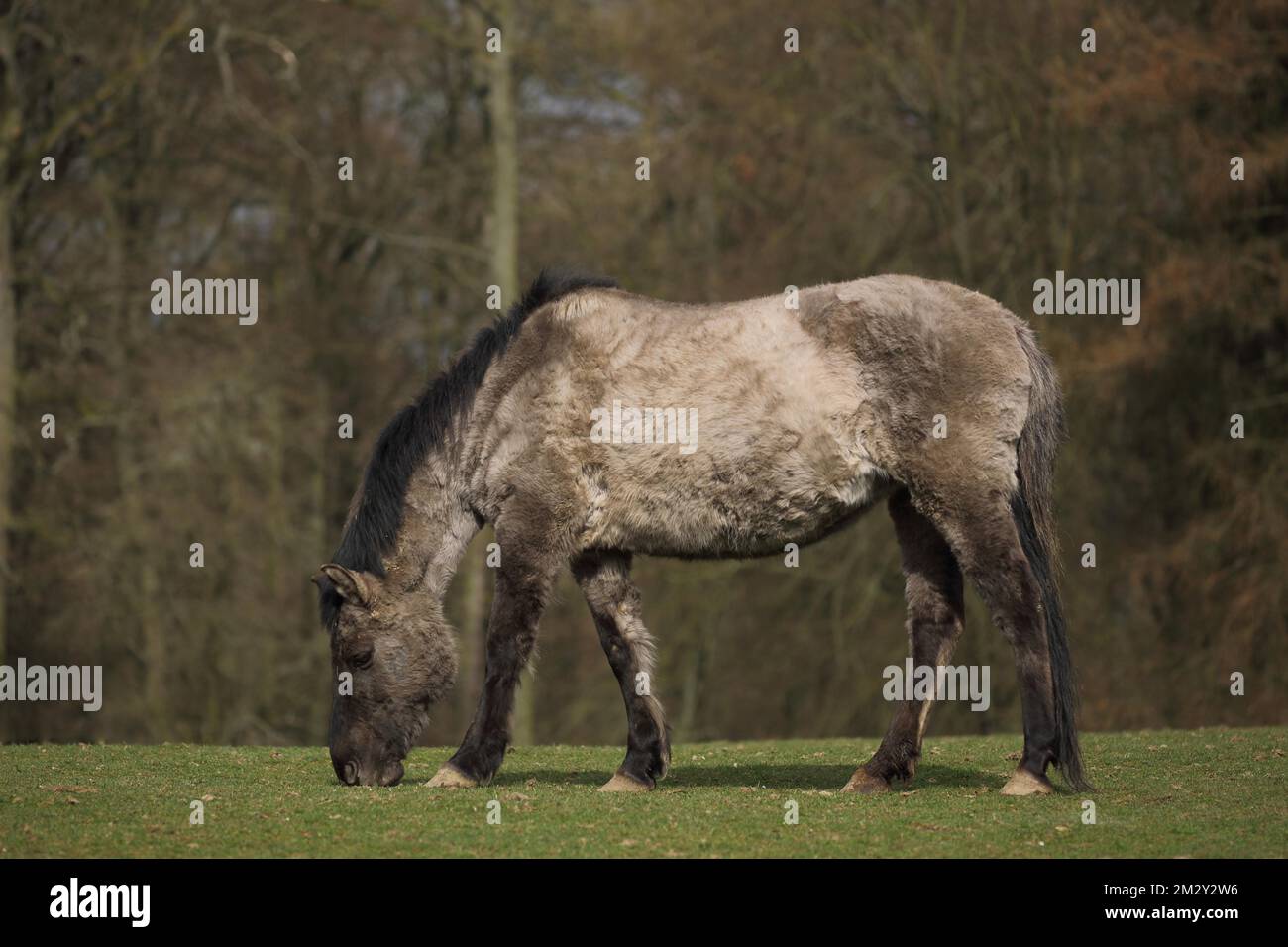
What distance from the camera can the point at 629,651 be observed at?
32.6 feet

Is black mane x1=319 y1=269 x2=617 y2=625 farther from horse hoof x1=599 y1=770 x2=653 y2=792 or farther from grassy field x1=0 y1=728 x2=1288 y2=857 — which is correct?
horse hoof x1=599 y1=770 x2=653 y2=792

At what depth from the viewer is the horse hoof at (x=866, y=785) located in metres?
9.45

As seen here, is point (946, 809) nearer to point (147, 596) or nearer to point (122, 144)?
point (147, 596)

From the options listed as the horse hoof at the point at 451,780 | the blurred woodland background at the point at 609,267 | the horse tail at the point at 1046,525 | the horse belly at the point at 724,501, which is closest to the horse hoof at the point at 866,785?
the horse tail at the point at 1046,525

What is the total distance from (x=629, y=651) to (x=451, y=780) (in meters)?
1.29

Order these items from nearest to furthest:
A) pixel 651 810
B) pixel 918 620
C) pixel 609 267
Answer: pixel 651 810 → pixel 918 620 → pixel 609 267

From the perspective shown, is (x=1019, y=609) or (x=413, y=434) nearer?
(x=1019, y=609)

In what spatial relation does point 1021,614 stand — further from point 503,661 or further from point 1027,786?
point 503,661

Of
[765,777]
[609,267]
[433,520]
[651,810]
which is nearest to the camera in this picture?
[651,810]

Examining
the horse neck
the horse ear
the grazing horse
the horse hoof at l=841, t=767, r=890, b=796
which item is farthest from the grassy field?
the horse neck

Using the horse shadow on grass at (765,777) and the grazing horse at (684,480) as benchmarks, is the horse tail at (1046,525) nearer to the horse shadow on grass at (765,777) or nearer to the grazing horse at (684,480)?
the grazing horse at (684,480)

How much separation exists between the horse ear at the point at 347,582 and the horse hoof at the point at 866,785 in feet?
10.0

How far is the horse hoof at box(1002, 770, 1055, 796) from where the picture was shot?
907 cm

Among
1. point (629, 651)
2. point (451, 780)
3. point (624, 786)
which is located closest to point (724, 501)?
point (629, 651)
